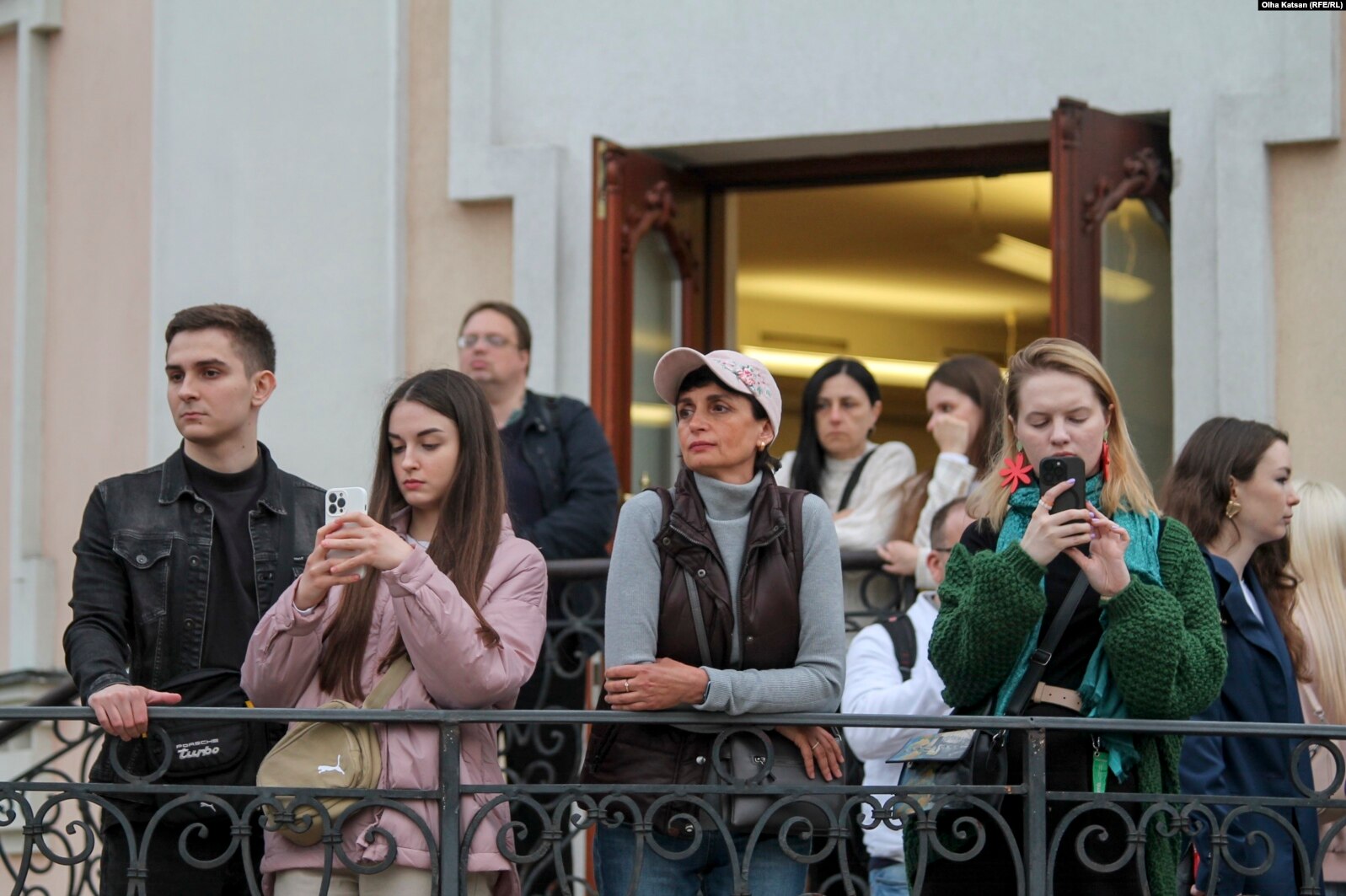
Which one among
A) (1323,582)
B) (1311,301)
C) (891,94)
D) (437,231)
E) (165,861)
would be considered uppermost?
(891,94)

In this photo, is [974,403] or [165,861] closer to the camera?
[165,861]

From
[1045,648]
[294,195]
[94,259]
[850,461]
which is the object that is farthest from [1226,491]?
[94,259]

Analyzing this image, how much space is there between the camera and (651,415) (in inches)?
362

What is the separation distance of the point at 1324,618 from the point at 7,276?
6687mm

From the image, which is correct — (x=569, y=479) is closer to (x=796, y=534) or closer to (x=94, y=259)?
(x=796, y=534)

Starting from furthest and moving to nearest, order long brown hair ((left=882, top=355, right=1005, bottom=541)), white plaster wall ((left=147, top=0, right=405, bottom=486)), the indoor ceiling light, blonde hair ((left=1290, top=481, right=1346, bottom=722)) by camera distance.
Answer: the indoor ceiling light, white plaster wall ((left=147, top=0, right=405, bottom=486)), long brown hair ((left=882, top=355, right=1005, bottom=541)), blonde hair ((left=1290, top=481, right=1346, bottom=722))

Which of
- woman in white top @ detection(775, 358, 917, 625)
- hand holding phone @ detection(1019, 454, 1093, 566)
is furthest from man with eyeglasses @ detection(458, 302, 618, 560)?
hand holding phone @ detection(1019, 454, 1093, 566)

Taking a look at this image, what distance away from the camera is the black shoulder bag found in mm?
4691

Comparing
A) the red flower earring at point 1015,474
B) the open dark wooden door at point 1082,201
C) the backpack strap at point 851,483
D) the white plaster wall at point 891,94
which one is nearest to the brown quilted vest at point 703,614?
the red flower earring at point 1015,474

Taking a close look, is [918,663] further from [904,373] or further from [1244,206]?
[904,373]

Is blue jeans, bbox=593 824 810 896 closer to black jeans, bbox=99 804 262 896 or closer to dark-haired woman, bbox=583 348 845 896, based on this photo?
dark-haired woman, bbox=583 348 845 896

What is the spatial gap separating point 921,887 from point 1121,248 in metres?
4.00

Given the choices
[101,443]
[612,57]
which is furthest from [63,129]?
[612,57]

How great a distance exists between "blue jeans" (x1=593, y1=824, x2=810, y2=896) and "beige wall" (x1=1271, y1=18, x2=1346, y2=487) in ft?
12.3
